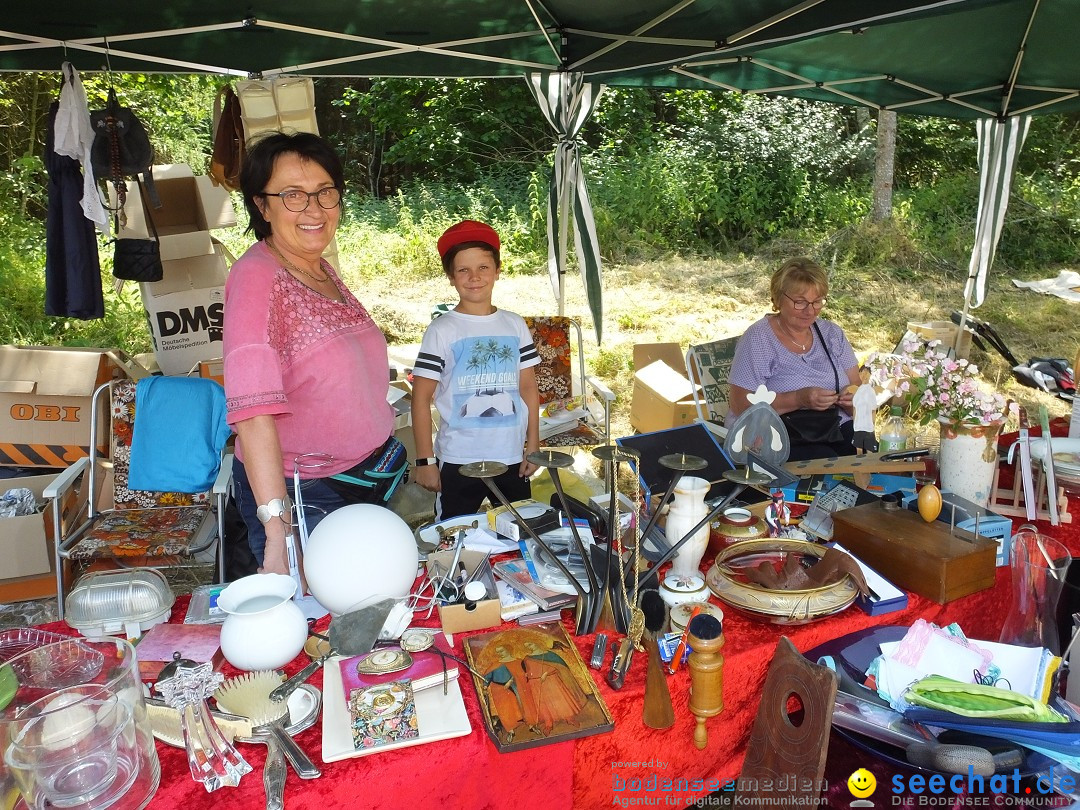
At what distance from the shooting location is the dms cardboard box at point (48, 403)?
12.6 feet

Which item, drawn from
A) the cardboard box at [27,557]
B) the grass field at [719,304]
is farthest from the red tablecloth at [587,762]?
the grass field at [719,304]

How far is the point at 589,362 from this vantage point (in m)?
7.35

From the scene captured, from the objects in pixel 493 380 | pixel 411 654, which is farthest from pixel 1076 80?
pixel 411 654

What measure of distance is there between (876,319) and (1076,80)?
3.98m

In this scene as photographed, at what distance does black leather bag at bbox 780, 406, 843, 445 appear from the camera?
353cm

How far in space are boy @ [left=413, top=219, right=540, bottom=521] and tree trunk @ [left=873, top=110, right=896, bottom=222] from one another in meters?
9.48

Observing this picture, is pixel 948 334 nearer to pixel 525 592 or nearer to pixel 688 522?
pixel 688 522

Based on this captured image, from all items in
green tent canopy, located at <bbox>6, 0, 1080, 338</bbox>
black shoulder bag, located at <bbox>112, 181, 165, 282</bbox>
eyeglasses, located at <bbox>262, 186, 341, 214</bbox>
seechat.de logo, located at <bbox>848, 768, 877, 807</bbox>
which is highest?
green tent canopy, located at <bbox>6, 0, 1080, 338</bbox>

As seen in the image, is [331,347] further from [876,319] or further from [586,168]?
[586,168]

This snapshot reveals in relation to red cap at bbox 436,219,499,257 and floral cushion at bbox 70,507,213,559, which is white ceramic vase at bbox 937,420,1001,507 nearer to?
red cap at bbox 436,219,499,257

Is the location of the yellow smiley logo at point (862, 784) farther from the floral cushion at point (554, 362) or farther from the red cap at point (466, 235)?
the floral cushion at point (554, 362)

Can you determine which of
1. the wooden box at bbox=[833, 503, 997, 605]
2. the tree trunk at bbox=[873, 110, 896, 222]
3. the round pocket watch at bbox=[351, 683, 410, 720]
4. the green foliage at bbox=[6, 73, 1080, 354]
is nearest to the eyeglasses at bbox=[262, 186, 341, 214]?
the round pocket watch at bbox=[351, 683, 410, 720]

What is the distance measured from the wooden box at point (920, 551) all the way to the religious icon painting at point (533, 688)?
2.99 ft

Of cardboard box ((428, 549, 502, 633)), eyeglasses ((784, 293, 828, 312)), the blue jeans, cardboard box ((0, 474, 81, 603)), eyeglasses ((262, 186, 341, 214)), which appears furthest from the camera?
eyeglasses ((784, 293, 828, 312))
